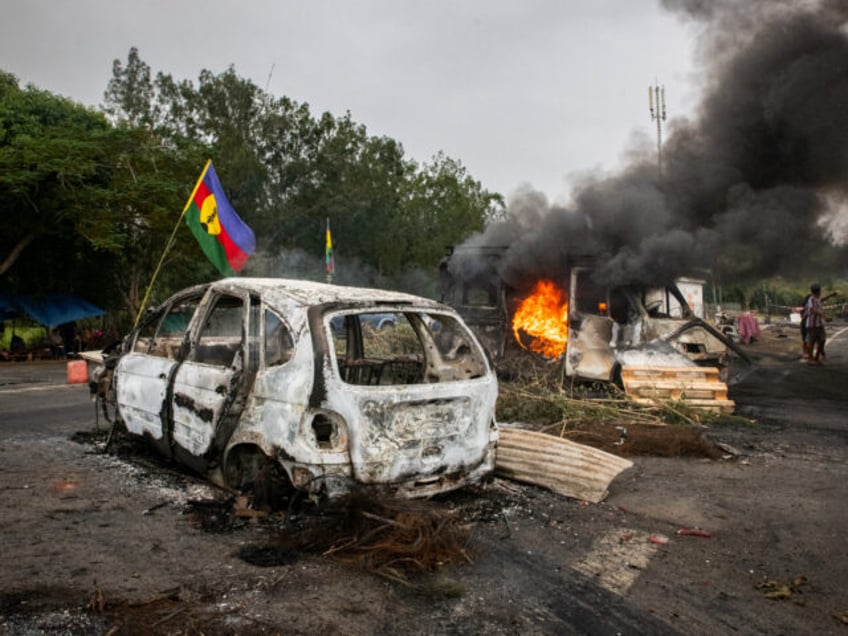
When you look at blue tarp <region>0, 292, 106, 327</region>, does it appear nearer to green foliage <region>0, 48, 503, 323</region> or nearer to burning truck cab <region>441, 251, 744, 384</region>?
green foliage <region>0, 48, 503, 323</region>

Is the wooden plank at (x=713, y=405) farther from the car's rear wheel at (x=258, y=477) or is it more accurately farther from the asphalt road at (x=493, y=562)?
the car's rear wheel at (x=258, y=477)

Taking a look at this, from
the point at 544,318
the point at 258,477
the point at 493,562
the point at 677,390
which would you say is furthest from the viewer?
the point at 544,318

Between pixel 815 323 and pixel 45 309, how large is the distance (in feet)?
64.3

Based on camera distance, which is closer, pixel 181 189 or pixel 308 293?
pixel 308 293

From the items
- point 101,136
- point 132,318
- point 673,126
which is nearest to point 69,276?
point 132,318

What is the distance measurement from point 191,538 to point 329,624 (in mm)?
1347

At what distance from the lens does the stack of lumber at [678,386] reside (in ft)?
26.1

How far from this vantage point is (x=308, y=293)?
4191 mm

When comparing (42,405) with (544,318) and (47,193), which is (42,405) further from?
(47,193)

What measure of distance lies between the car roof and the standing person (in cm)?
1147

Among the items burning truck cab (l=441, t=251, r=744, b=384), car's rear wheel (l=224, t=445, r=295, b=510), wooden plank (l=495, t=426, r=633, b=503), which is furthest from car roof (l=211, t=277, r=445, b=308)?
burning truck cab (l=441, t=251, r=744, b=384)

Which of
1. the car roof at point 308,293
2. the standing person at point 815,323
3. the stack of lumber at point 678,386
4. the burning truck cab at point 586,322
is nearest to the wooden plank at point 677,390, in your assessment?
the stack of lumber at point 678,386

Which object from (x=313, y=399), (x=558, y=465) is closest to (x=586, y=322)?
(x=558, y=465)

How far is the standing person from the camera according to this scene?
42.2 feet
